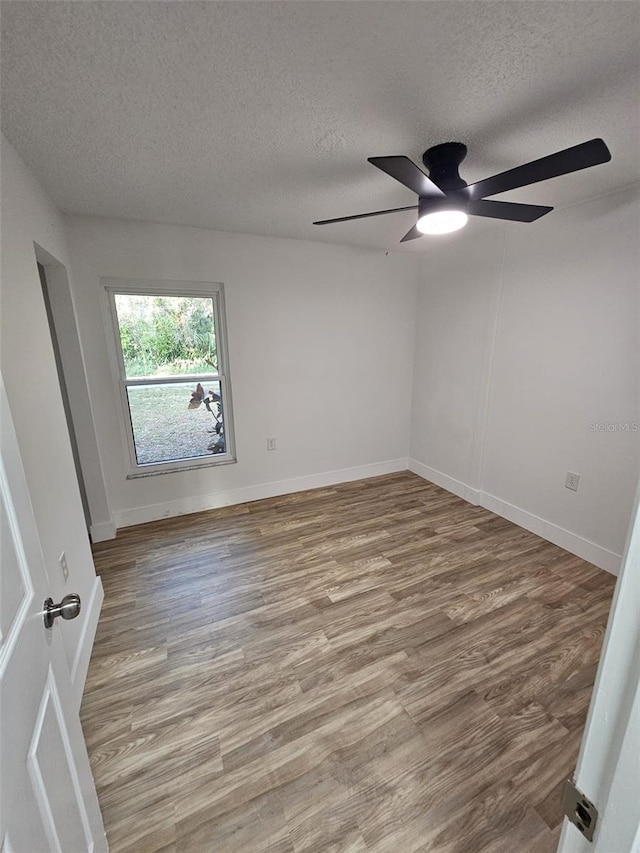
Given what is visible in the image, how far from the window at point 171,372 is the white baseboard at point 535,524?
7.22 feet

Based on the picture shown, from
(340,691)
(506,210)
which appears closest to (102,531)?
(340,691)

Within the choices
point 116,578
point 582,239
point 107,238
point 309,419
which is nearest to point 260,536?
point 116,578

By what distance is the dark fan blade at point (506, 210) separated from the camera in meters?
1.71

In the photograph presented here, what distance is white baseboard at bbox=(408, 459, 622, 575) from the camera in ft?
7.83

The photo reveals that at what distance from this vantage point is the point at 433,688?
5.19 feet

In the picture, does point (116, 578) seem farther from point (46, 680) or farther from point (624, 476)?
point (624, 476)

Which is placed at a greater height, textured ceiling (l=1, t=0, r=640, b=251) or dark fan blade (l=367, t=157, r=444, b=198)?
textured ceiling (l=1, t=0, r=640, b=251)

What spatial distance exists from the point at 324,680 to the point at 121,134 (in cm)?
257

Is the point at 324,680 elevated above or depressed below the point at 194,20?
below

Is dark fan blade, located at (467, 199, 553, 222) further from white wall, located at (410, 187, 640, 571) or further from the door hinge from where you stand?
the door hinge

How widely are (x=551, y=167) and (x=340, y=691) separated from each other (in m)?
2.34

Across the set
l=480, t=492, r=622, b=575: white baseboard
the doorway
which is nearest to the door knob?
the doorway

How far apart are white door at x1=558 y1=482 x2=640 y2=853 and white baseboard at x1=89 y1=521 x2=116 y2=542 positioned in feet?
10.1

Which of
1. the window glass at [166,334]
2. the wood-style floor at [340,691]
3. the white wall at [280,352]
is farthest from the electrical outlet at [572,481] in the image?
the window glass at [166,334]
